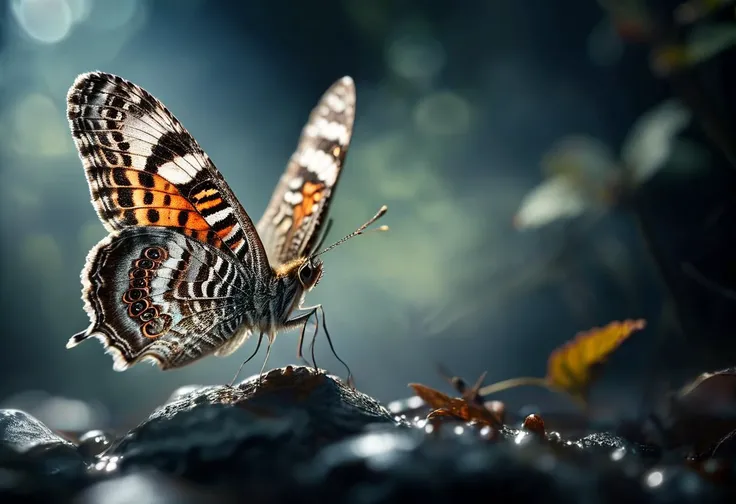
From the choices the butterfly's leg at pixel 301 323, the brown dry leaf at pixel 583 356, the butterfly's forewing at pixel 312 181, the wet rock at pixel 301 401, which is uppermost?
the butterfly's forewing at pixel 312 181

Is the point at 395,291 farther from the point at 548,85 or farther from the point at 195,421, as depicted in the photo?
the point at 195,421

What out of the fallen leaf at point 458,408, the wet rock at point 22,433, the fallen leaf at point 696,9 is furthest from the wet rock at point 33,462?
the fallen leaf at point 696,9

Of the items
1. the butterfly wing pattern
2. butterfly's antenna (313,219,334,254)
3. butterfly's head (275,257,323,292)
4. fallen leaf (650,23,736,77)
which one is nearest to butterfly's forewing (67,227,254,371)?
the butterfly wing pattern

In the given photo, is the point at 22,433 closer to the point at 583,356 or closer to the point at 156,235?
the point at 156,235

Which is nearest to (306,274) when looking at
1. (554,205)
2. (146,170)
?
(146,170)

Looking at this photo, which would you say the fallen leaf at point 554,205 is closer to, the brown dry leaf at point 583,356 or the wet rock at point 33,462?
the brown dry leaf at point 583,356

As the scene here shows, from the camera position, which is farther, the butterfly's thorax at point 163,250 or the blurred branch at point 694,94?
the blurred branch at point 694,94

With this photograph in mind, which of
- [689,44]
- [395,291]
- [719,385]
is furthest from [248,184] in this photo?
[719,385]
